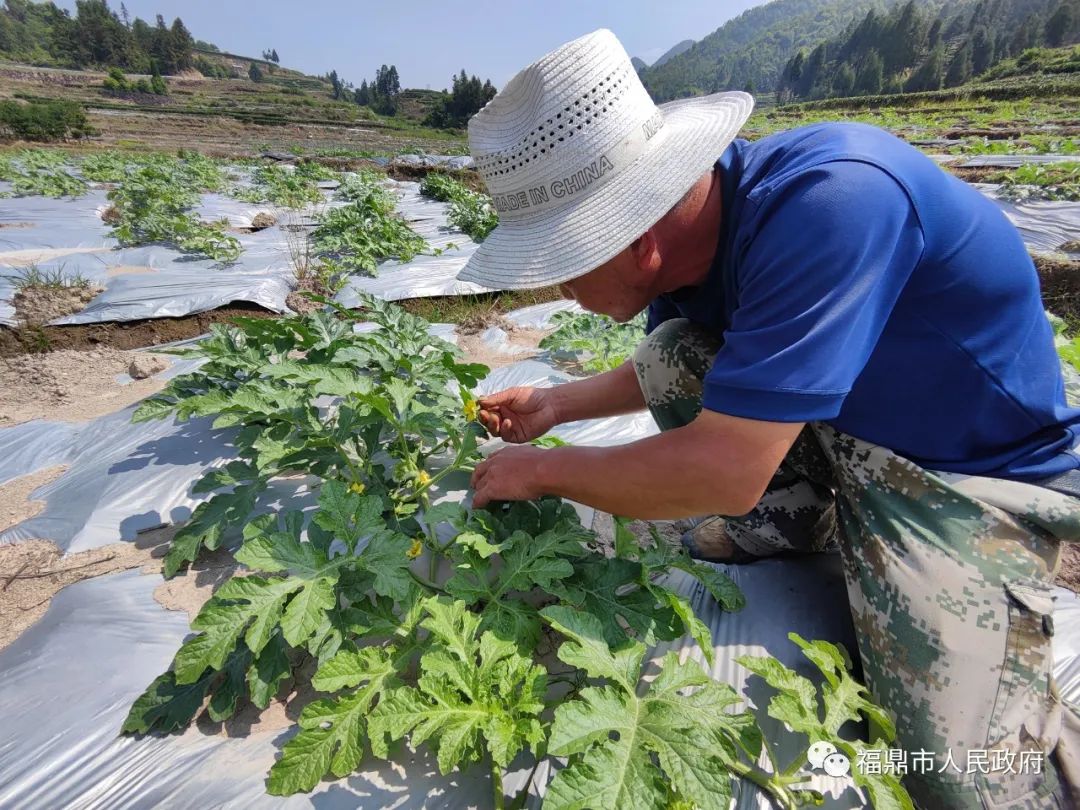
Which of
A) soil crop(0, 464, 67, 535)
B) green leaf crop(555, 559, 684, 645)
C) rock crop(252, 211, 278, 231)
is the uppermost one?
rock crop(252, 211, 278, 231)

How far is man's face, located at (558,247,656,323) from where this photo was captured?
1.45 meters

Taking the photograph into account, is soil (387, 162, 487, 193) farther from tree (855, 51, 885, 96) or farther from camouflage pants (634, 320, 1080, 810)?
tree (855, 51, 885, 96)

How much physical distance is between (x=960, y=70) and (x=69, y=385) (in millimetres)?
93395

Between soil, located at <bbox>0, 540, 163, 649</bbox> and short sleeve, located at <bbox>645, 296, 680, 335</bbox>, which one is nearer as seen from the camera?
soil, located at <bbox>0, 540, 163, 649</bbox>

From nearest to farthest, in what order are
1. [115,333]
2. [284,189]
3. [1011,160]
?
[115,333] < [284,189] < [1011,160]

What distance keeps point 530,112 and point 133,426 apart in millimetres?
2760

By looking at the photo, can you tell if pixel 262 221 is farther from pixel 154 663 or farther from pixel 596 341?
pixel 154 663

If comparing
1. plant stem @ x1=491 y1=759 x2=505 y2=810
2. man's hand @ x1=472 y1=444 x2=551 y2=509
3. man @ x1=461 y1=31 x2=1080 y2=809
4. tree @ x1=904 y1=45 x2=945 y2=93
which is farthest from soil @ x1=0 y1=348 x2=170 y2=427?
tree @ x1=904 y1=45 x2=945 y2=93

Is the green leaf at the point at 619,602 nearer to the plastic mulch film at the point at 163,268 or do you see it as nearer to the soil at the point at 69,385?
the soil at the point at 69,385

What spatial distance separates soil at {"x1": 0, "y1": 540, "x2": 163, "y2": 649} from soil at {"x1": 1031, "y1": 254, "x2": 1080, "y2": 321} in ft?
22.8

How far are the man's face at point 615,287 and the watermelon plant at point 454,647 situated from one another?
2.21ft

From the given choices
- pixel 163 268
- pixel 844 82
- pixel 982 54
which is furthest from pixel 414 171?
pixel 844 82

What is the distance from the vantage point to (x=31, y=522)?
2305mm

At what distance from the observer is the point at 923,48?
3440 inches
